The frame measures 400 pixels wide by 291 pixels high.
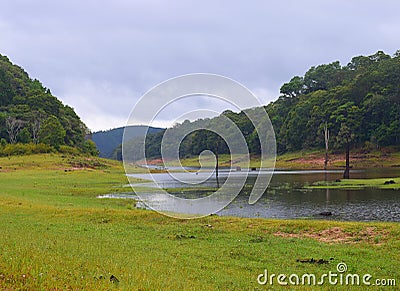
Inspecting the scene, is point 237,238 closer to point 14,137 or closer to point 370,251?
point 370,251

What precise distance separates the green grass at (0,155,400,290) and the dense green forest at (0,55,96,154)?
7191cm

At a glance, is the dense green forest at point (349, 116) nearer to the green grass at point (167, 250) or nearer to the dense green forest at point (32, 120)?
the dense green forest at point (32, 120)

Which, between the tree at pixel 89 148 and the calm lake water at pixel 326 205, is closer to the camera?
the calm lake water at pixel 326 205

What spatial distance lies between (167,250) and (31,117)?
99571 mm

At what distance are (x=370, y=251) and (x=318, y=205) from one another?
1690 cm

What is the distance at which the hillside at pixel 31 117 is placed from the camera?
3819 inches

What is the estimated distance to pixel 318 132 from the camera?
113375mm

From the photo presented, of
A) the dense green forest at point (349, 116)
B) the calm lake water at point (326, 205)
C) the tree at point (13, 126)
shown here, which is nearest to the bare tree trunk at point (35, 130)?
the tree at point (13, 126)

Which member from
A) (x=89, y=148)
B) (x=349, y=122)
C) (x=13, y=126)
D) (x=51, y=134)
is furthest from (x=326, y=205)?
(x=89, y=148)

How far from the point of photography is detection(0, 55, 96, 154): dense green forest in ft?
311

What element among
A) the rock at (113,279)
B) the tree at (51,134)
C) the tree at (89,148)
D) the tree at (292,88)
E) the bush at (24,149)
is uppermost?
the tree at (292,88)

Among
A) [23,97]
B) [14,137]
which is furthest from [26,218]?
[23,97]

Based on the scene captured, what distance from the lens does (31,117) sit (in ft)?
342

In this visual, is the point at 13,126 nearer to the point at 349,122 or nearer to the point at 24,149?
the point at 24,149
